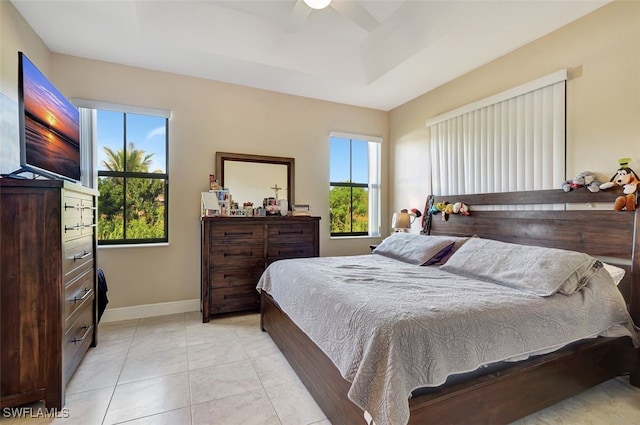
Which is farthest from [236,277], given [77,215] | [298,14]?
[298,14]

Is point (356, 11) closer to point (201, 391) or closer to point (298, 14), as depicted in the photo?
point (298, 14)

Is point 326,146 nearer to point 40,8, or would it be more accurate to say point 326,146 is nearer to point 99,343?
point 40,8

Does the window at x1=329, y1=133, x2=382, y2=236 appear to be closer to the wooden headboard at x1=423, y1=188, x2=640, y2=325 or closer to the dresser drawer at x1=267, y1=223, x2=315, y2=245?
the dresser drawer at x1=267, y1=223, x2=315, y2=245

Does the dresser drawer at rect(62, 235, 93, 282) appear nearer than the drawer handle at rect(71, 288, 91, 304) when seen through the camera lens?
Yes

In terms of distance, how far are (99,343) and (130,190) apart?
1550mm

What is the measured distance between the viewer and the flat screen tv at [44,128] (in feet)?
5.36

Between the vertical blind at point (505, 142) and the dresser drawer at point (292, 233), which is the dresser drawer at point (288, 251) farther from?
the vertical blind at point (505, 142)

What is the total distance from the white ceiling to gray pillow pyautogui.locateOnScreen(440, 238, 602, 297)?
6.07ft

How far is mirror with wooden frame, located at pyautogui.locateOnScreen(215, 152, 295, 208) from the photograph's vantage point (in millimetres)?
3576

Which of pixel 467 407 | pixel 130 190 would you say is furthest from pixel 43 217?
pixel 467 407

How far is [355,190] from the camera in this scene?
4.44 m

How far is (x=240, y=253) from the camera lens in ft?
10.6

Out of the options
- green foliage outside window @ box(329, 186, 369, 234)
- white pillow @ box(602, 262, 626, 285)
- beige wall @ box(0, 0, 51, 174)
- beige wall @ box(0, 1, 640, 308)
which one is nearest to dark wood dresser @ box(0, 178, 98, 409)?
beige wall @ box(0, 0, 51, 174)

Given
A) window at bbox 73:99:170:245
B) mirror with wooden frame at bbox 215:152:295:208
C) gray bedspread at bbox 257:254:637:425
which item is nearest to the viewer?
gray bedspread at bbox 257:254:637:425
